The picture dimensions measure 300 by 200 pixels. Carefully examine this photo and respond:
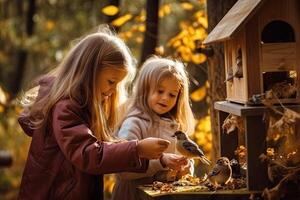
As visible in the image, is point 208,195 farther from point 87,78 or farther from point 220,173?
point 87,78

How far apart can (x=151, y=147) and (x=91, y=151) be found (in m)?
0.32

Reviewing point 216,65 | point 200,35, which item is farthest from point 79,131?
point 200,35

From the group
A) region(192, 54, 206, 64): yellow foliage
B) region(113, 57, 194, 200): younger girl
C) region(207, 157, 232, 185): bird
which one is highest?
region(192, 54, 206, 64): yellow foliage

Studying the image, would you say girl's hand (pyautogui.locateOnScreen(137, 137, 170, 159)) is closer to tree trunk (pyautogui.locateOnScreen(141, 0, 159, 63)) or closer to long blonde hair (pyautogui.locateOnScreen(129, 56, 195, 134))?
long blonde hair (pyautogui.locateOnScreen(129, 56, 195, 134))

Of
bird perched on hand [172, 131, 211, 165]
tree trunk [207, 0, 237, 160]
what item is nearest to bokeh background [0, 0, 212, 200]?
tree trunk [207, 0, 237, 160]

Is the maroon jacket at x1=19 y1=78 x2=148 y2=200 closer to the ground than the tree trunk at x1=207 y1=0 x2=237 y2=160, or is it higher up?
closer to the ground

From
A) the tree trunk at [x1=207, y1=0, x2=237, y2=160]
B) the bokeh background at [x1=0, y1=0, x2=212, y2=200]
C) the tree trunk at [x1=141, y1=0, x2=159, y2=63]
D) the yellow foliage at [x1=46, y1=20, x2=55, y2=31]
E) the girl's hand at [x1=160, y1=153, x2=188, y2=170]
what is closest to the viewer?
the girl's hand at [x1=160, y1=153, x2=188, y2=170]

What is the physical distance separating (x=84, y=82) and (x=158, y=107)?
615 mm

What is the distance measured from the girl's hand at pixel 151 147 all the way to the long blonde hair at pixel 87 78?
43cm

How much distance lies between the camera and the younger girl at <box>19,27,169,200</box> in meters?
3.70

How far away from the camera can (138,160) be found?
12.2 ft

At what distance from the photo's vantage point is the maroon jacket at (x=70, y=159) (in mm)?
3689

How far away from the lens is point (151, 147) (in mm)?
3678

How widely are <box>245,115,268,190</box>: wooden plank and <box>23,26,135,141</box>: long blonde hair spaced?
2.99 ft
